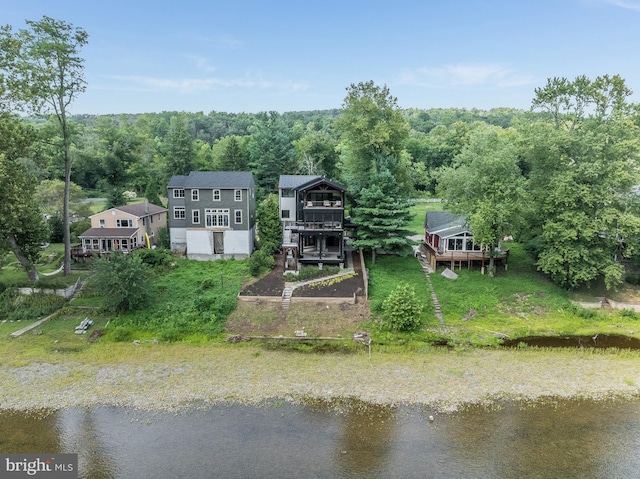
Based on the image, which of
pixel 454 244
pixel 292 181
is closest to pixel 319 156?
pixel 292 181

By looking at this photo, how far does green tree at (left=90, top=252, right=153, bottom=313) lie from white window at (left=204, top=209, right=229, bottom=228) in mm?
9050

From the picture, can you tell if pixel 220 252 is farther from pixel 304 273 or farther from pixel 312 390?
pixel 312 390

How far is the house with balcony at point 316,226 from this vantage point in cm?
3306

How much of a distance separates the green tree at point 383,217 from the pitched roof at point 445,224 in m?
3.06

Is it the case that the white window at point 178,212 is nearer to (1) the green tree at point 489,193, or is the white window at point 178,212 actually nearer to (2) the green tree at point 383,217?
(2) the green tree at point 383,217

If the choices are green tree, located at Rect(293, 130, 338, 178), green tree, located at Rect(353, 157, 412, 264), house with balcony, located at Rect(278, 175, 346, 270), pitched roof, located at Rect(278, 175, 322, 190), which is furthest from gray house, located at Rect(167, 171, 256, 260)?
green tree, located at Rect(293, 130, 338, 178)

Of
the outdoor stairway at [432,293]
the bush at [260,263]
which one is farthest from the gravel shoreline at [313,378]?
the bush at [260,263]

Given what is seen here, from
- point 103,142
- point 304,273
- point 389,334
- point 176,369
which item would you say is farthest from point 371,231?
point 103,142

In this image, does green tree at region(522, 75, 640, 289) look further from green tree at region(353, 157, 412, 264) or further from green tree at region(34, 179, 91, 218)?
green tree at region(34, 179, 91, 218)

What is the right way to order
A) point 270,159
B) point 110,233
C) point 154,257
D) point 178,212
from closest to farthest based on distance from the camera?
point 154,257 < point 110,233 < point 178,212 < point 270,159

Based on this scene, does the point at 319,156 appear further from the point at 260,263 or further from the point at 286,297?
the point at 286,297

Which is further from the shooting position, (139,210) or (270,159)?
(270,159)

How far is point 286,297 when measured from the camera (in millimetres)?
28656

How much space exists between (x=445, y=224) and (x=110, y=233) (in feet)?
90.6
